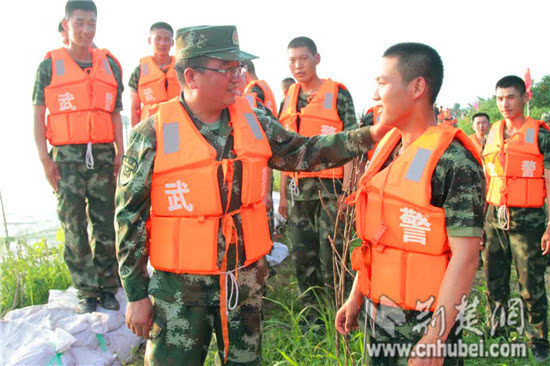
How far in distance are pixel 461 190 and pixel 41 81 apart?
12.1 ft

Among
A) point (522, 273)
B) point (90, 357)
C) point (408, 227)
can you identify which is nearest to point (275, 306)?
point (90, 357)

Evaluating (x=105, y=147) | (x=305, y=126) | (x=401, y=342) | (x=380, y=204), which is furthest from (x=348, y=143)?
(x=105, y=147)

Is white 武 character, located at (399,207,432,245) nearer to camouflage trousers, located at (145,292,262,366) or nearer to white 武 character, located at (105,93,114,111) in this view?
camouflage trousers, located at (145,292,262,366)

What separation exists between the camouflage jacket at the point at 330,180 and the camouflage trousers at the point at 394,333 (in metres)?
2.09

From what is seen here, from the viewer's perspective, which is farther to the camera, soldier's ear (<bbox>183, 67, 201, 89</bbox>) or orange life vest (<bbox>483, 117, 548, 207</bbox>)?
orange life vest (<bbox>483, 117, 548, 207</bbox>)

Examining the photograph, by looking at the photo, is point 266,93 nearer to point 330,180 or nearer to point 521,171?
point 330,180

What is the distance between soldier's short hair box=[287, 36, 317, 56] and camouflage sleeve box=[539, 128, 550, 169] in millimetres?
2304

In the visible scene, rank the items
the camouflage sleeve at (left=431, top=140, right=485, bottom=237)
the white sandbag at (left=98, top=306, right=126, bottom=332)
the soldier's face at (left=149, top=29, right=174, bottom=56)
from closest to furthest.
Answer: the camouflage sleeve at (left=431, top=140, right=485, bottom=237), the white sandbag at (left=98, top=306, right=126, bottom=332), the soldier's face at (left=149, top=29, right=174, bottom=56)

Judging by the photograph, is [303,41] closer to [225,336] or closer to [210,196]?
[210,196]

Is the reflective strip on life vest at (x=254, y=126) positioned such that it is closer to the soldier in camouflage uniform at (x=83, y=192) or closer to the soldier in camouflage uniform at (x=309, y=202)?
the soldier in camouflage uniform at (x=309, y=202)

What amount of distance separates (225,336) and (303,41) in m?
2.94

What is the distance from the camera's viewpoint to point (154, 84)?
5246 millimetres

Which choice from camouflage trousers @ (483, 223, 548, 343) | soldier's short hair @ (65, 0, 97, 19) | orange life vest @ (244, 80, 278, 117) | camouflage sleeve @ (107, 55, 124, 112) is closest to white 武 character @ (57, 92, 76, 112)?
camouflage sleeve @ (107, 55, 124, 112)

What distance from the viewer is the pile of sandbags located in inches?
130
